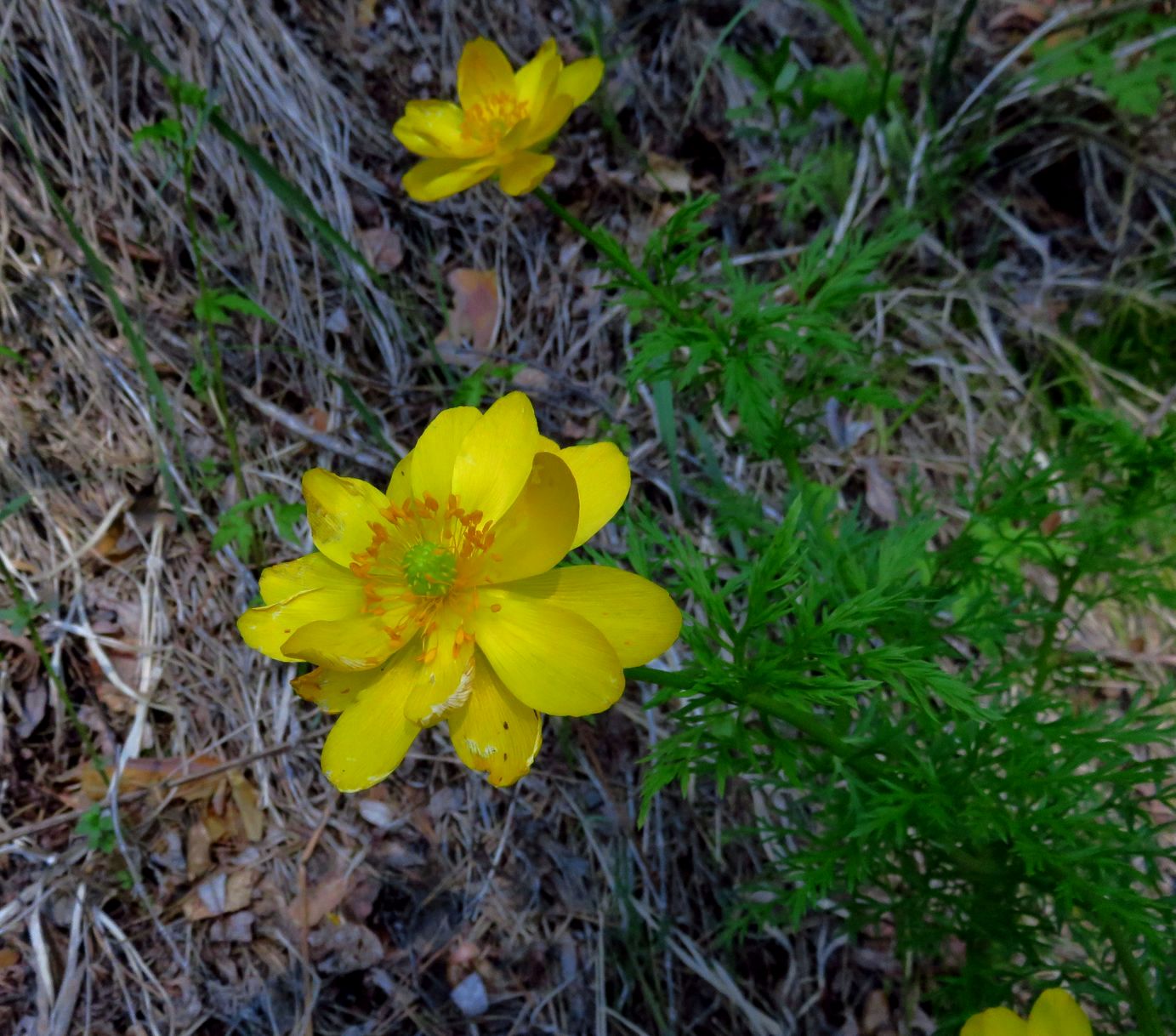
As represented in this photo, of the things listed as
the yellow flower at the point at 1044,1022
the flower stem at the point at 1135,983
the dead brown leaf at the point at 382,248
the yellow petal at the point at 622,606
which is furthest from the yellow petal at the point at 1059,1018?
the dead brown leaf at the point at 382,248

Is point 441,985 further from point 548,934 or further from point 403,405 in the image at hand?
point 403,405

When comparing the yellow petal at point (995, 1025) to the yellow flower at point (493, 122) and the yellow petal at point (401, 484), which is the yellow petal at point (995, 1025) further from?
the yellow flower at point (493, 122)

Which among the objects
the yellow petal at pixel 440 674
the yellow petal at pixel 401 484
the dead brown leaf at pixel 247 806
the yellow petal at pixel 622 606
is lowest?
the dead brown leaf at pixel 247 806

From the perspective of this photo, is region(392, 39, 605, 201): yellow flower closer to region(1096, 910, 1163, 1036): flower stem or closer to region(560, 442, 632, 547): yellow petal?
region(560, 442, 632, 547): yellow petal

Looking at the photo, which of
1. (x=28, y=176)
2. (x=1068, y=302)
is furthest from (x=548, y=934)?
(x=1068, y=302)

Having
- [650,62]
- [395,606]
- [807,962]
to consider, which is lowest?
[807,962]

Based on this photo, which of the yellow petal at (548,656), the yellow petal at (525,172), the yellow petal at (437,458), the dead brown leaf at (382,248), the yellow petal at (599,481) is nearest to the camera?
the yellow petal at (548,656)
